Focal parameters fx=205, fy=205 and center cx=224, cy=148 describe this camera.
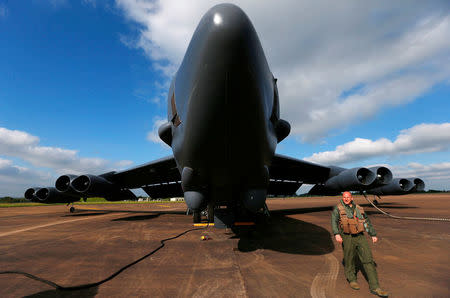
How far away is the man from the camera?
274 cm

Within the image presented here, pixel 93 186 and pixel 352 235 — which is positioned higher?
pixel 93 186

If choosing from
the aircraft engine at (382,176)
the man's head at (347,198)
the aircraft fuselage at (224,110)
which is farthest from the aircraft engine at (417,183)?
the aircraft fuselage at (224,110)

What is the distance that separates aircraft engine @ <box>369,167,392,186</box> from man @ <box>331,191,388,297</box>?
676cm

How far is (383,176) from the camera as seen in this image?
8.57 m

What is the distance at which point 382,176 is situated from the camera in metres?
8.59

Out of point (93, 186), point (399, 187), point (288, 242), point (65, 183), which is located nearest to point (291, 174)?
point (288, 242)

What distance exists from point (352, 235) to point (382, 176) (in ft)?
24.3

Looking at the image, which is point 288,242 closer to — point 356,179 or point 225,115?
point 225,115

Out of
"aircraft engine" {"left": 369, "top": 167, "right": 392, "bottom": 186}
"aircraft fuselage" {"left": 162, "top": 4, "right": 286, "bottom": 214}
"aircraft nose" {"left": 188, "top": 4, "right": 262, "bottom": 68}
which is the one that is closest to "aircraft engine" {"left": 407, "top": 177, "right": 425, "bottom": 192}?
"aircraft engine" {"left": 369, "top": 167, "right": 392, "bottom": 186}

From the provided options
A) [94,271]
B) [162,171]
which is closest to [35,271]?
[94,271]

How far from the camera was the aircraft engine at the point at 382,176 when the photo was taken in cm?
839

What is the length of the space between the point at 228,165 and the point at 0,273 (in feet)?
14.0

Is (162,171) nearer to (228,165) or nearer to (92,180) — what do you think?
(92,180)

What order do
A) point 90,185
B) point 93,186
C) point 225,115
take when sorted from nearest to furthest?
point 225,115 → point 90,185 → point 93,186
